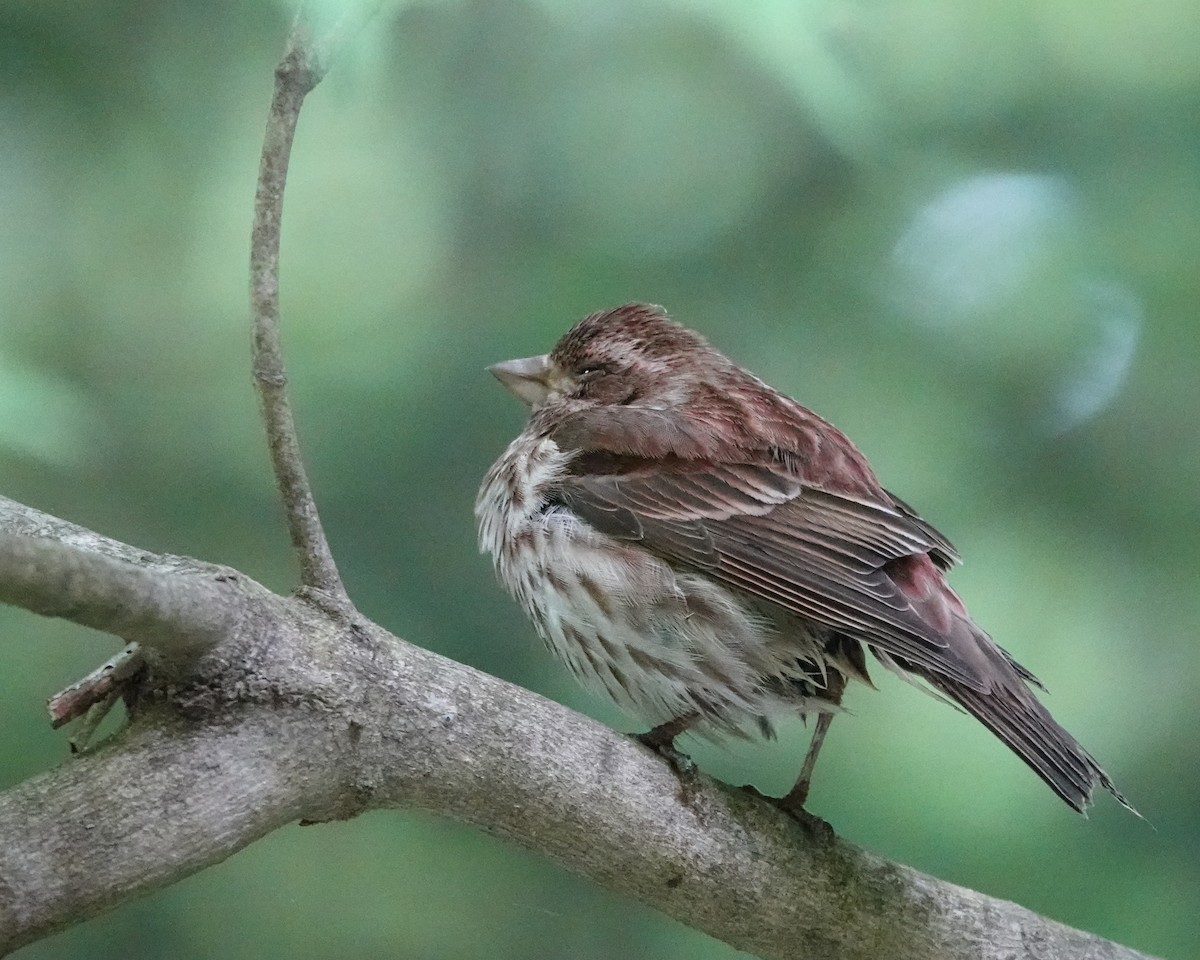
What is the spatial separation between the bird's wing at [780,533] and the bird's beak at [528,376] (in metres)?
0.44

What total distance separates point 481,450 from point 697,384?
709mm

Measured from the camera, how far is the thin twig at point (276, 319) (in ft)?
6.38

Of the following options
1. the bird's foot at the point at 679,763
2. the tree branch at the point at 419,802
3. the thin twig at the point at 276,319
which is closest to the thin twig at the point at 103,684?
the tree branch at the point at 419,802

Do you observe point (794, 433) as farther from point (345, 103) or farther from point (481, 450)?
point (345, 103)

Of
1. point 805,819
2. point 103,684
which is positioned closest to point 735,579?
point 805,819

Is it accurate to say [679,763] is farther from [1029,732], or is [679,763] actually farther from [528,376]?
[528,376]

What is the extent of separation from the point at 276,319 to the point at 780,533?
41.6 inches

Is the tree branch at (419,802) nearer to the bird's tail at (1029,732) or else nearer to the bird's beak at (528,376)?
the bird's tail at (1029,732)

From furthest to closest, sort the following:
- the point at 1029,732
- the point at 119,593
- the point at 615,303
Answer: the point at 615,303 < the point at 1029,732 < the point at 119,593

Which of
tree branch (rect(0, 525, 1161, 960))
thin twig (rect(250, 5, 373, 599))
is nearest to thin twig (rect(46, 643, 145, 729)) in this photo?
tree branch (rect(0, 525, 1161, 960))

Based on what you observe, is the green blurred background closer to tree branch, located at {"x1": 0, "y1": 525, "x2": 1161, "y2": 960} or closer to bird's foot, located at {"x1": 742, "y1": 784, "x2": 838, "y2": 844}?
bird's foot, located at {"x1": 742, "y1": 784, "x2": 838, "y2": 844}

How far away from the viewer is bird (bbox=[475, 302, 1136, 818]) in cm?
227

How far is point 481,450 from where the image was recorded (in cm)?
334

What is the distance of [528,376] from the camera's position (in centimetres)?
304
